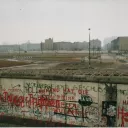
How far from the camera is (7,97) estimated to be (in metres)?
18.5

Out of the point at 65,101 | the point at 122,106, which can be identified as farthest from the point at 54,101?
the point at 122,106

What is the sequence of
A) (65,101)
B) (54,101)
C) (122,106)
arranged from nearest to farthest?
(122,106), (65,101), (54,101)

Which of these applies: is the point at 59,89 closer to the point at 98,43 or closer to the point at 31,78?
the point at 31,78

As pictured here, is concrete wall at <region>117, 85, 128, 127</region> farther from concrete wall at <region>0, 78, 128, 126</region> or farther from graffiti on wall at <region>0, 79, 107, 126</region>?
graffiti on wall at <region>0, 79, 107, 126</region>

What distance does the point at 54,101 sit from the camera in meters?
16.6

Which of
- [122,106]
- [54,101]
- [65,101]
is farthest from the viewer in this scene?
[54,101]

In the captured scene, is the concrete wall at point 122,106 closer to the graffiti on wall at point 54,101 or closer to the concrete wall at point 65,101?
the concrete wall at point 65,101

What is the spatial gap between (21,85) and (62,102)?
418 centimetres

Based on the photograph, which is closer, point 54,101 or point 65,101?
point 65,101

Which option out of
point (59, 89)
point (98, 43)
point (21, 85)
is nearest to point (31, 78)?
point (21, 85)

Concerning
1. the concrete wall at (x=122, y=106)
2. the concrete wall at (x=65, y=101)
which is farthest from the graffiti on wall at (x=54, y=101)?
the concrete wall at (x=122, y=106)

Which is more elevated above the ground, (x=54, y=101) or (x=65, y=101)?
(x=65, y=101)

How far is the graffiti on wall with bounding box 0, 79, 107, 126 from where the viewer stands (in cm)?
1537

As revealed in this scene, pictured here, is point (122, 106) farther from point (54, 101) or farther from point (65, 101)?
point (54, 101)
